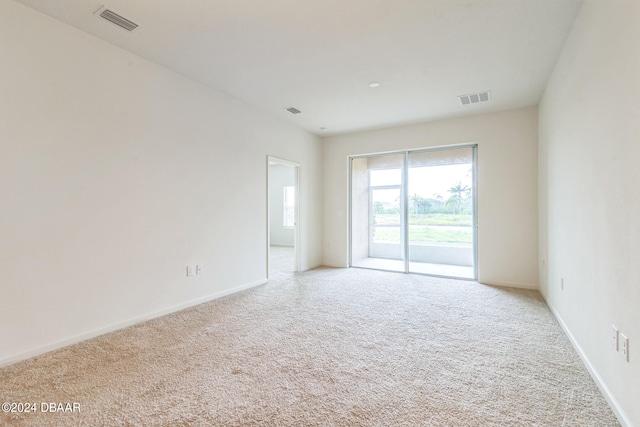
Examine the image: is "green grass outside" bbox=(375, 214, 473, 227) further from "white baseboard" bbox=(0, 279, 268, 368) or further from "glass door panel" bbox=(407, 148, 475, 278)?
"white baseboard" bbox=(0, 279, 268, 368)

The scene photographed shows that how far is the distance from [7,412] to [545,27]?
185 inches

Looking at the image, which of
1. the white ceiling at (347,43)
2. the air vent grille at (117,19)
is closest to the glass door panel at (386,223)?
the white ceiling at (347,43)

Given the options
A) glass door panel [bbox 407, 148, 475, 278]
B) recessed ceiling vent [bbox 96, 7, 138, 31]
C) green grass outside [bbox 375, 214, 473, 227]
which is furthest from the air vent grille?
green grass outside [bbox 375, 214, 473, 227]

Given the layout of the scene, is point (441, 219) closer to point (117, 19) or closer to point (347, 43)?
point (347, 43)

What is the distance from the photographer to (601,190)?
1.86m

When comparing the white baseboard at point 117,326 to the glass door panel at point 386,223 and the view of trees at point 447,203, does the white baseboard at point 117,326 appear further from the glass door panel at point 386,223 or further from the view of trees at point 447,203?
the view of trees at point 447,203

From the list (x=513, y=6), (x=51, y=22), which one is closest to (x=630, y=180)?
(x=513, y=6)

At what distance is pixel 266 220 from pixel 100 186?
230 centimetres

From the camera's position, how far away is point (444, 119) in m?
4.86

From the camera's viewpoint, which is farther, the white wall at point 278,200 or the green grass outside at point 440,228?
the white wall at point 278,200

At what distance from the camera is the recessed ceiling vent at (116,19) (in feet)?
7.55

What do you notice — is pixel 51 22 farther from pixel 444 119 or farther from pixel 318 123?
pixel 444 119

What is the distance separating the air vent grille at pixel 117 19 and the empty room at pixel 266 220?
0.6 inches

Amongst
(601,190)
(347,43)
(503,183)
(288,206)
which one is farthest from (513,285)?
(288,206)
